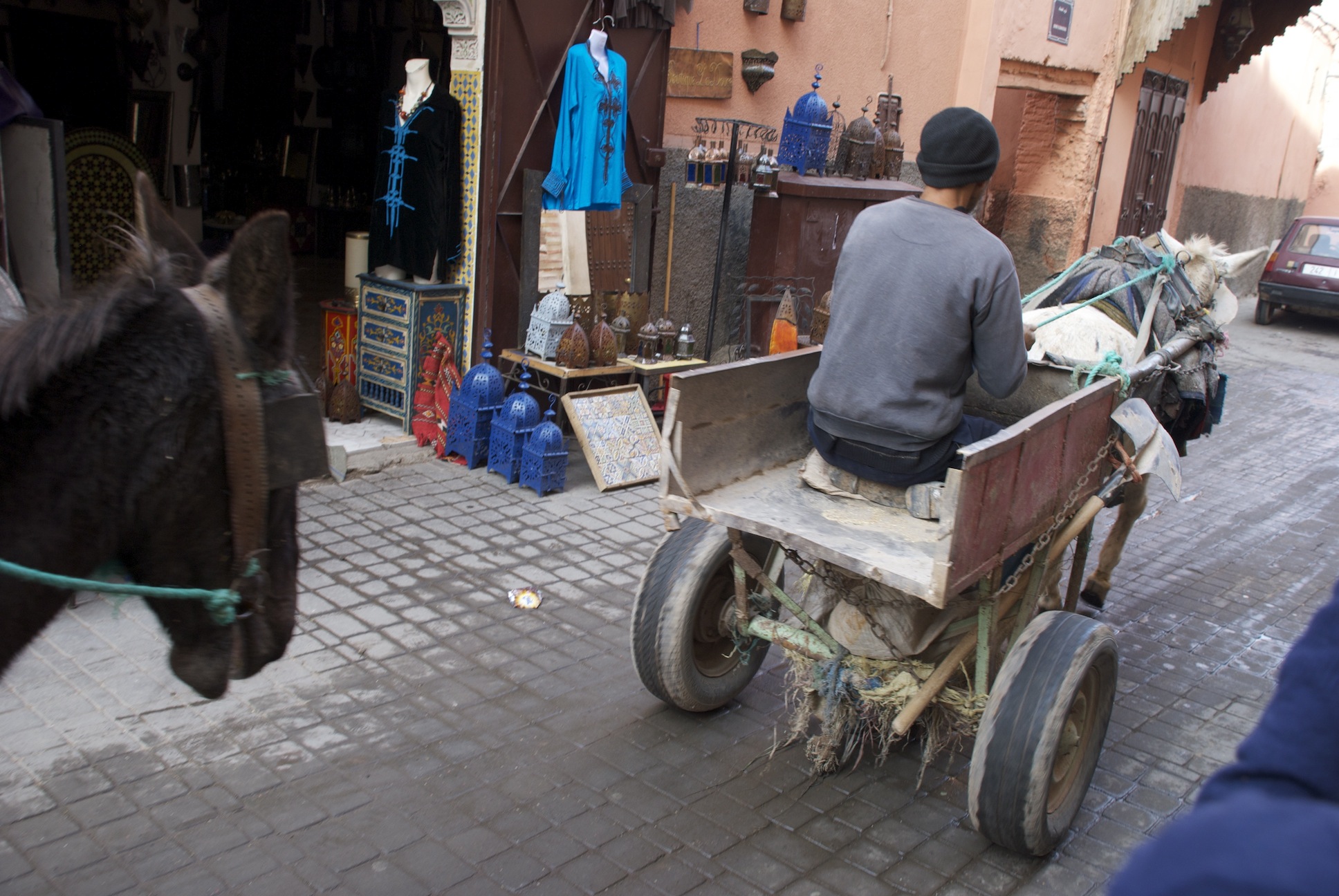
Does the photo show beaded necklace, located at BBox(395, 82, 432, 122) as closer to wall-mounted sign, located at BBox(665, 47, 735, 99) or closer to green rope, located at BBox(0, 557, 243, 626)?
wall-mounted sign, located at BBox(665, 47, 735, 99)

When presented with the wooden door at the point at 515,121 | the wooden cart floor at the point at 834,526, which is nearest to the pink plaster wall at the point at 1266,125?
the wooden door at the point at 515,121

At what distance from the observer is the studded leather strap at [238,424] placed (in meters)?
1.65

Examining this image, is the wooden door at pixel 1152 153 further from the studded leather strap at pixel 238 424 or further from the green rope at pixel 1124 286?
the studded leather strap at pixel 238 424

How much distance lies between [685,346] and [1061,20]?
690 cm

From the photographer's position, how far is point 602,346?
689 cm

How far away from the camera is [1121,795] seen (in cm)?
371

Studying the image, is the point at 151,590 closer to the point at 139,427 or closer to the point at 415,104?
the point at 139,427

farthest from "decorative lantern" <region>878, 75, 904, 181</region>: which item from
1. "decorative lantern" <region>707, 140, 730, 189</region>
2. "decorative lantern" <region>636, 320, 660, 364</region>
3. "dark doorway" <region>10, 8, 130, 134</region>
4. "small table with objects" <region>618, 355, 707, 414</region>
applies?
"dark doorway" <region>10, 8, 130, 134</region>

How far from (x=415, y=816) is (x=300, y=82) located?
37.0ft

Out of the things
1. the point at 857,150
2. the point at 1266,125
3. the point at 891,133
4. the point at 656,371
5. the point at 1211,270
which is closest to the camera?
the point at 1211,270

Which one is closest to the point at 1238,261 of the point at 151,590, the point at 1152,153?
the point at 151,590

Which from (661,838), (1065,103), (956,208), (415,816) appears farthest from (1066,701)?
(1065,103)

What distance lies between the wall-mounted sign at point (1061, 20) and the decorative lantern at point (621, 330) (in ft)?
22.3

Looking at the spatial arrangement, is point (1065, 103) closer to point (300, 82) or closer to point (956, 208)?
point (300, 82)
